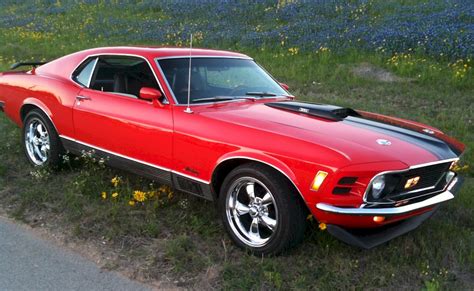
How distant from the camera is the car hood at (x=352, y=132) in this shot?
10.9 ft

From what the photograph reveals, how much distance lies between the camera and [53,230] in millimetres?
4176

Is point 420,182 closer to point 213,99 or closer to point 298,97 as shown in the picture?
point 213,99

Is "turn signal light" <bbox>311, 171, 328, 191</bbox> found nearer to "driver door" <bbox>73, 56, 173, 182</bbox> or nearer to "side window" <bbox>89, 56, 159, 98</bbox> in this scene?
"driver door" <bbox>73, 56, 173, 182</bbox>

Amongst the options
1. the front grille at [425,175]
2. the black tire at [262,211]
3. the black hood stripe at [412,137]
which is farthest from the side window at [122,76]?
the front grille at [425,175]

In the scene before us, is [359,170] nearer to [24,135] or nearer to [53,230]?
[53,230]

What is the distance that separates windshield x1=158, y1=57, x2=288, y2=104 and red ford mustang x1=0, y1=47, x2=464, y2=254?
0.04ft

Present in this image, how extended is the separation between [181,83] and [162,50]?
1.75ft

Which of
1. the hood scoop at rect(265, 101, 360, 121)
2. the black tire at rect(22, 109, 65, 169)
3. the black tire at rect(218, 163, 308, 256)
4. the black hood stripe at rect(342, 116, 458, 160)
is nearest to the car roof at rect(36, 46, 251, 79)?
the black tire at rect(22, 109, 65, 169)

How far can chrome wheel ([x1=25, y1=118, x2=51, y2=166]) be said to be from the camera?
5492 mm

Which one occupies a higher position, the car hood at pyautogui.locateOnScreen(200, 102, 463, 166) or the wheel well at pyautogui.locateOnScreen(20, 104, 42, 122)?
the car hood at pyautogui.locateOnScreen(200, 102, 463, 166)

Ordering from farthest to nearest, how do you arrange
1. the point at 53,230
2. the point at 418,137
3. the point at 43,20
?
the point at 43,20 → the point at 53,230 → the point at 418,137

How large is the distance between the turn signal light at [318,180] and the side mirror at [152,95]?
1.62 meters

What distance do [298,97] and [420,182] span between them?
5.07 meters

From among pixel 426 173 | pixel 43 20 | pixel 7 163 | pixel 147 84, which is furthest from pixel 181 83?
pixel 43 20
